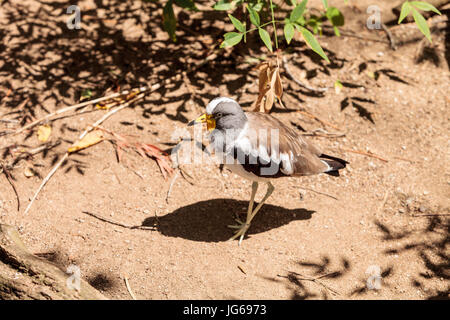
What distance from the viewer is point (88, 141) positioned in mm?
5340

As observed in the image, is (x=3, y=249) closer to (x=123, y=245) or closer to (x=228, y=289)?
(x=123, y=245)

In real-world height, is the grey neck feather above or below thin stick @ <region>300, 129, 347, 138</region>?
above

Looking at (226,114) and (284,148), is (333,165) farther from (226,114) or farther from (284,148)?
(226,114)

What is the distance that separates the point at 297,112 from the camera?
583cm

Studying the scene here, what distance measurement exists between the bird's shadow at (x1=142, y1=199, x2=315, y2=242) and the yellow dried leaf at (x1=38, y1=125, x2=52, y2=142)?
1.78 metres

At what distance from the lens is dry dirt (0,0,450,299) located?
165 inches

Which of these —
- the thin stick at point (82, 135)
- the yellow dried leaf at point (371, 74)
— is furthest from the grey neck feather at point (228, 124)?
the yellow dried leaf at point (371, 74)

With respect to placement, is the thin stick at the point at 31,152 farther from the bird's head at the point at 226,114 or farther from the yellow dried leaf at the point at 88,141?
the bird's head at the point at 226,114

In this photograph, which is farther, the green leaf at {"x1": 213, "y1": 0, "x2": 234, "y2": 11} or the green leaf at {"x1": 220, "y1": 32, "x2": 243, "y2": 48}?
the green leaf at {"x1": 213, "y1": 0, "x2": 234, "y2": 11}

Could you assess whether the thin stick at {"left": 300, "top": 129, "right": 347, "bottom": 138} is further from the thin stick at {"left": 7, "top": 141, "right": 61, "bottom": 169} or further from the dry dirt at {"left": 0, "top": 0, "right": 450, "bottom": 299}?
the thin stick at {"left": 7, "top": 141, "right": 61, "bottom": 169}

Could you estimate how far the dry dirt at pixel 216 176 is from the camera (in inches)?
165

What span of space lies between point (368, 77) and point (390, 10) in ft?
4.54

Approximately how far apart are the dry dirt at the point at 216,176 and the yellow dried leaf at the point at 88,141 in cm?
12

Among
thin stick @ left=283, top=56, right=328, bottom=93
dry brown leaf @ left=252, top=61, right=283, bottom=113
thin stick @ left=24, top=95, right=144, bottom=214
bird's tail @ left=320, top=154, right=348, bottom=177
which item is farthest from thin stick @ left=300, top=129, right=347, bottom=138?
thin stick @ left=24, top=95, right=144, bottom=214
